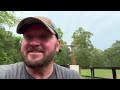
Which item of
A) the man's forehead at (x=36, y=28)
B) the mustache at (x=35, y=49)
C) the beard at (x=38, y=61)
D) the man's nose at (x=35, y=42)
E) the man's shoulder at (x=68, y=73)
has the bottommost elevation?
the man's shoulder at (x=68, y=73)

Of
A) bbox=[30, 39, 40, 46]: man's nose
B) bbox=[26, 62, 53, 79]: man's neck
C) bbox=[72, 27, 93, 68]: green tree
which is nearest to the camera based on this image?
bbox=[30, 39, 40, 46]: man's nose

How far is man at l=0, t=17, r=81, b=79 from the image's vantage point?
1031 millimetres

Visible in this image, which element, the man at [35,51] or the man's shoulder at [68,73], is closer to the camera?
the man at [35,51]

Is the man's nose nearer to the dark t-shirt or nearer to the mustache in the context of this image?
the mustache

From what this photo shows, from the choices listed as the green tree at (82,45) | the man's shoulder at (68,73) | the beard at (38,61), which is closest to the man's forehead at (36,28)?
the beard at (38,61)

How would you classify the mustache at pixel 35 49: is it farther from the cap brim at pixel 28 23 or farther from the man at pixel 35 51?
the cap brim at pixel 28 23

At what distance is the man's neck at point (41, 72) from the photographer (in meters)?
1.13

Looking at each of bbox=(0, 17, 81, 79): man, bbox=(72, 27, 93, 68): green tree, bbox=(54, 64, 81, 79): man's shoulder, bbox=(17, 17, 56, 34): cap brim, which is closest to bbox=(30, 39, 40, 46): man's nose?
bbox=(0, 17, 81, 79): man

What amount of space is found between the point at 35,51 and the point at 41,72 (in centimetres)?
15

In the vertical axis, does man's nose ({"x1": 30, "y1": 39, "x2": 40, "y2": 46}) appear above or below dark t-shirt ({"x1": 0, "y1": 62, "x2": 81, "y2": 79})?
above

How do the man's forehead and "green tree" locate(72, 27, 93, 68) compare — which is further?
"green tree" locate(72, 27, 93, 68)

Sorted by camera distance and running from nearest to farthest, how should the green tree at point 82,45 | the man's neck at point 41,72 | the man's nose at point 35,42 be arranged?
the man's nose at point 35,42, the man's neck at point 41,72, the green tree at point 82,45
